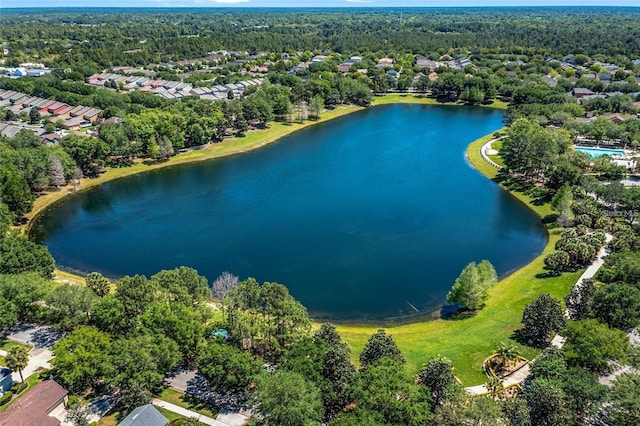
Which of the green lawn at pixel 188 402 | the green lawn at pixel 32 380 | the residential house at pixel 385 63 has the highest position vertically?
the residential house at pixel 385 63

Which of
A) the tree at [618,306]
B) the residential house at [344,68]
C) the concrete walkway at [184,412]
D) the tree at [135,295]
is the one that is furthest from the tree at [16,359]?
the residential house at [344,68]

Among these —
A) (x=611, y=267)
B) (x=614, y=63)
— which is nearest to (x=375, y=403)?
(x=611, y=267)

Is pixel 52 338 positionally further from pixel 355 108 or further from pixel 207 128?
pixel 355 108

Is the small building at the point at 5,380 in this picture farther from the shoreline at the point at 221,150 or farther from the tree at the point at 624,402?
the tree at the point at 624,402

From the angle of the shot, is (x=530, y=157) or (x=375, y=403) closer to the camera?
(x=375, y=403)

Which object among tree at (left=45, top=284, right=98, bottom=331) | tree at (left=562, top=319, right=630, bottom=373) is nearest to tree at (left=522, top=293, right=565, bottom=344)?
tree at (left=562, top=319, right=630, bottom=373)

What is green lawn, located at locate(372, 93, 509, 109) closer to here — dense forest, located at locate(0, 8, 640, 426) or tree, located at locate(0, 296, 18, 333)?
dense forest, located at locate(0, 8, 640, 426)

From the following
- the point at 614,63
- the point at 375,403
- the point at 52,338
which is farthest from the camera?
the point at 614,63
